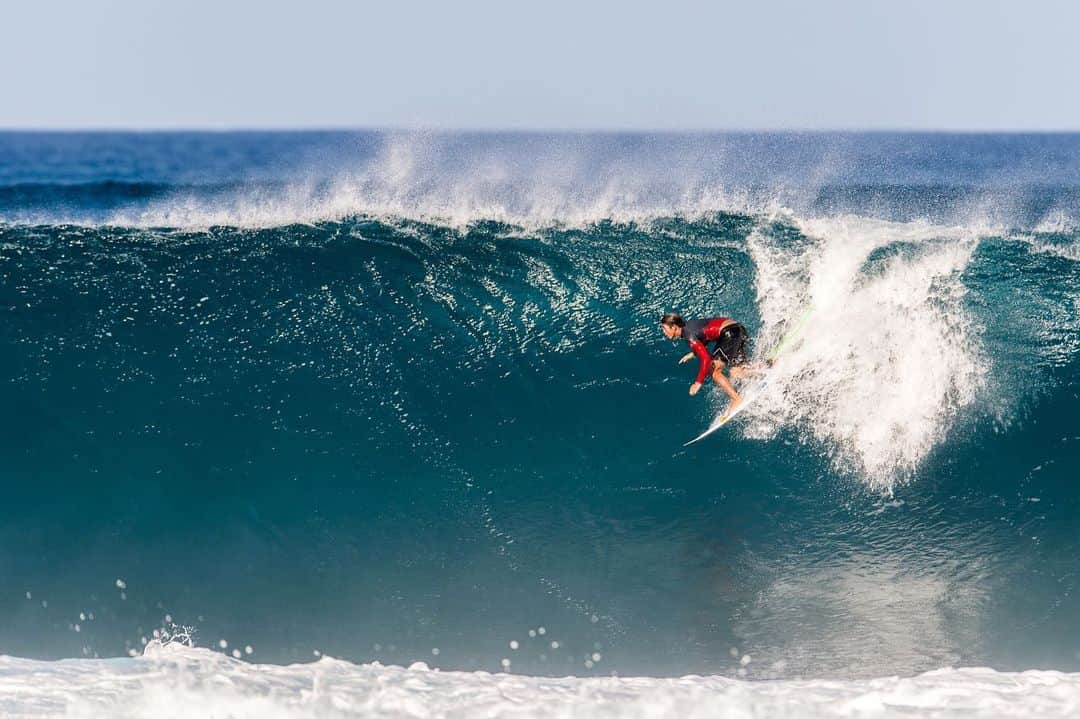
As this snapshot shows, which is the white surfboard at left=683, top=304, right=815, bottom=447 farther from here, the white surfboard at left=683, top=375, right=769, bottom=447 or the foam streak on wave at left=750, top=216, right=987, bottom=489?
the foam streak on wave at left=750, top=216, right=987, bottom=489

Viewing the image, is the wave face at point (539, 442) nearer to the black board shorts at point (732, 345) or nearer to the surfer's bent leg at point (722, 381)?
the surfer's bent leg at point (722, 381)

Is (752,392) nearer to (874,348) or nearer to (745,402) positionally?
(745,402)

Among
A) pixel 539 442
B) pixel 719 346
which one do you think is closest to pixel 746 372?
pixel 719 346

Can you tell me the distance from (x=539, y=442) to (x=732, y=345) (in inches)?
71.8

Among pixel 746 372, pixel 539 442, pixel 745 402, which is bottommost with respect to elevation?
pixel 539 442

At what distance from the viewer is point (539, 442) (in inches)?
315

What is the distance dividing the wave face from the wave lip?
38cm

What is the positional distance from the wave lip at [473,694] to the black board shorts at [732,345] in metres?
2.85

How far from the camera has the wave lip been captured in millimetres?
5070

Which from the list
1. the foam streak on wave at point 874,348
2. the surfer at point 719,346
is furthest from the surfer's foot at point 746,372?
the foam streak on wave at point 874,348

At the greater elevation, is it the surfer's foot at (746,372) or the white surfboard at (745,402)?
the surfer's foot at (746,372)

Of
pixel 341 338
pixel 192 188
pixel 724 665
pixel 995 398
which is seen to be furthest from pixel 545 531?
pixel 192 188

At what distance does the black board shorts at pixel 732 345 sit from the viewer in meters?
7.61

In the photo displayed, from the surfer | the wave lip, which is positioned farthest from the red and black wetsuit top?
the wave lip
